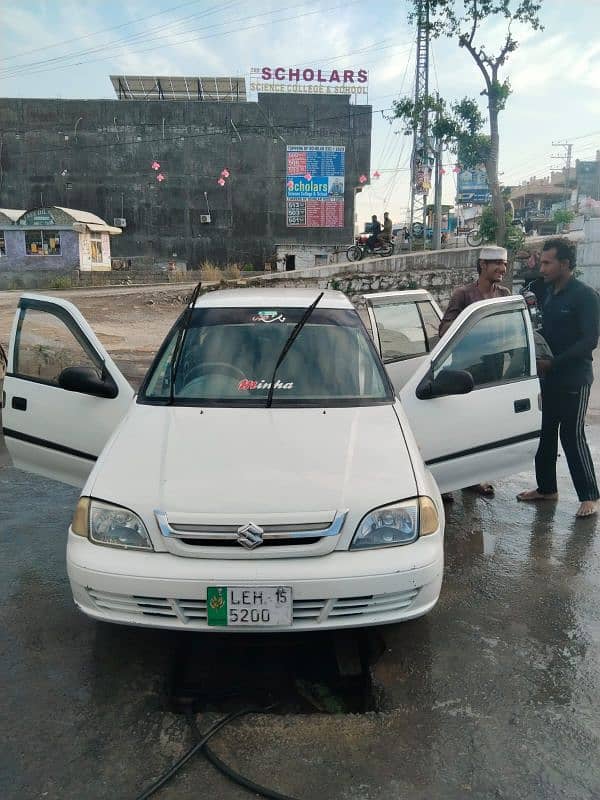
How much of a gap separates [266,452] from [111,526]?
0.73m

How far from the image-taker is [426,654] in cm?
293

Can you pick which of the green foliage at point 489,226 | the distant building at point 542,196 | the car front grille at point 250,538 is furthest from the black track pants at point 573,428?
the distant building at point 542,196

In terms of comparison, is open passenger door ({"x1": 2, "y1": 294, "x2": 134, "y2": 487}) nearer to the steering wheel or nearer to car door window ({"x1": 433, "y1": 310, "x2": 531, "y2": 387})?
the steering wheel

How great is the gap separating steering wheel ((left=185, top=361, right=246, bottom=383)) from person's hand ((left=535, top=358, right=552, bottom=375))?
209 centimetres

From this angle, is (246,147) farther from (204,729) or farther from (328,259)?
(204,729)

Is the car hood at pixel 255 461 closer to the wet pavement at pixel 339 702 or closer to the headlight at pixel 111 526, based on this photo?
the headlight at pixel 111 526

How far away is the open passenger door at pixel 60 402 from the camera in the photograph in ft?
12.2

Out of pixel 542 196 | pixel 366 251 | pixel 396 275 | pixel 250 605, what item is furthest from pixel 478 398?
pixel 542 196

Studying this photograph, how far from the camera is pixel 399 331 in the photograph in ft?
18.0

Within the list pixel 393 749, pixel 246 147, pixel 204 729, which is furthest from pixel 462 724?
pixel 246 147

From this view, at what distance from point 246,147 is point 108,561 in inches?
1487

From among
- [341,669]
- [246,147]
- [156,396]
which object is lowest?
[341,669]

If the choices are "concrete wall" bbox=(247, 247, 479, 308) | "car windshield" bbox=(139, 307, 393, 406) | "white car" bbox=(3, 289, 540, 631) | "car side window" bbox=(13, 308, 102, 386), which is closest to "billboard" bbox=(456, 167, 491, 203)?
"concrete wall" bbox=(247, 247, 479, 308)

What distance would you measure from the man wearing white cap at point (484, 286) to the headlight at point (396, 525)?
2483 mm
